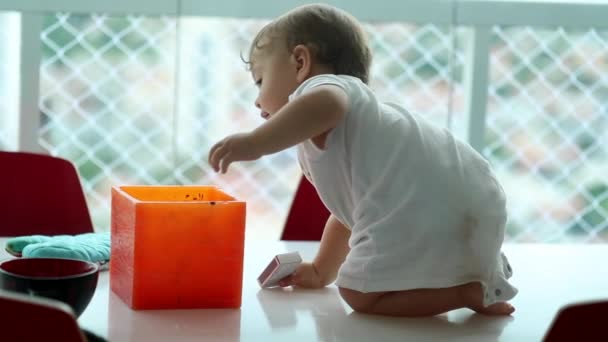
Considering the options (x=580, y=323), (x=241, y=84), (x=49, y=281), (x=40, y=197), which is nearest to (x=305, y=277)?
(x=49, y=281)

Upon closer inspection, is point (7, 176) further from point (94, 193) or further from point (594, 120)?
point (594, 120)

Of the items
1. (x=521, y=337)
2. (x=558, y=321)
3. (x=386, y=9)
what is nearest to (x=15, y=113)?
(x=386, y=9)

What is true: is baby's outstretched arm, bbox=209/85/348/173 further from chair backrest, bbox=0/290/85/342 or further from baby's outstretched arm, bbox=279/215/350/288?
chair backrest, bbox=0/290/85/342

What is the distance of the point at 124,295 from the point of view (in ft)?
3.25

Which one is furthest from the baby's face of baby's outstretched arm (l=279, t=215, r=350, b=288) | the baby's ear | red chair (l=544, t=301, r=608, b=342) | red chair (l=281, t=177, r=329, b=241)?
Result: red chair (l=544, t=301, r=608, b=342)

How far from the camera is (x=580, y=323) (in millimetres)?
693

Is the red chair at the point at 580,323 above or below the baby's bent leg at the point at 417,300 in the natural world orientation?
above

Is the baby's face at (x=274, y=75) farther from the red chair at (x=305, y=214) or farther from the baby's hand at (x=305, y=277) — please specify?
the red chair at (x=305, y=214)

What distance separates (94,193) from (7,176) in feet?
5.31

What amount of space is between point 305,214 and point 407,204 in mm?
609

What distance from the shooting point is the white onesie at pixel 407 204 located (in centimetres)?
99

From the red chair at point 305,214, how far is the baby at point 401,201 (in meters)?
0.52

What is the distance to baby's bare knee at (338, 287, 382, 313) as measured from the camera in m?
0.99

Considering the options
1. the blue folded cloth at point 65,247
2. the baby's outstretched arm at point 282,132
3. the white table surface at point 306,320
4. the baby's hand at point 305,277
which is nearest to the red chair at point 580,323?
the white table surface at point 306,320
